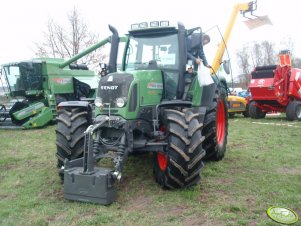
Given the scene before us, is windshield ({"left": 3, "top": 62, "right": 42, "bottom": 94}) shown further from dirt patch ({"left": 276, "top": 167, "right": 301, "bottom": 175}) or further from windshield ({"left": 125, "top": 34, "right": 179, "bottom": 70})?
dirt patch ({"left": 276, "top": 167, "right": 301, "bottom": 175})

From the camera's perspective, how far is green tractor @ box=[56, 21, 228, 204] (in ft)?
14.7

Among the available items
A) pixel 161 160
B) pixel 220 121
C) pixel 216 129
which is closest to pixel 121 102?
pixel 161 160

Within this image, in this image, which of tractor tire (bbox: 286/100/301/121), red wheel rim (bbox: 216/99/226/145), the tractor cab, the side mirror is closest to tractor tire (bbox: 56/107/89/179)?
the tractor cab

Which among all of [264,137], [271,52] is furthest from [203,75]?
[271,52]

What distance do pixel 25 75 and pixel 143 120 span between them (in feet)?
34.0

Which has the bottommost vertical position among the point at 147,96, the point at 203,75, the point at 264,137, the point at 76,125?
the point at 264,137

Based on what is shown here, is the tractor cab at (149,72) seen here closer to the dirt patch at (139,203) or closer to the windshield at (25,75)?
the dirt patch at (139,203)

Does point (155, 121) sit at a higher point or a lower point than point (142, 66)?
lower

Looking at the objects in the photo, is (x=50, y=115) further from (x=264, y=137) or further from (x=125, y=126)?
(x=125, y=126)

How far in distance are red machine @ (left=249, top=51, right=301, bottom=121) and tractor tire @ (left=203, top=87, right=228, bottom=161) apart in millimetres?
6613

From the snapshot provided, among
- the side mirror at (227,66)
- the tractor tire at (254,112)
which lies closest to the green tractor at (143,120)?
the side mirror at (227,66)

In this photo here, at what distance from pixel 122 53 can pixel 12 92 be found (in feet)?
31.8

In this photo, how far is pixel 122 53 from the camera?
6109mm

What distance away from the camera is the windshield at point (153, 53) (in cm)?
560
